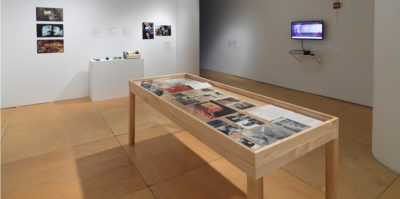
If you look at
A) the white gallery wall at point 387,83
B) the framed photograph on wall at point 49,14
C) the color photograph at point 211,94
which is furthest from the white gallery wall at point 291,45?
the framed photograph on wall at point 49,14

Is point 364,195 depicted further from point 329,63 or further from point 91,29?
point 91,29

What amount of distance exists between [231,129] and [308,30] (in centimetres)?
521

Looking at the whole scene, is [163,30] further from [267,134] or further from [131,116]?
[267,134]

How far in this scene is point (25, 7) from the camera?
5180 millimetres

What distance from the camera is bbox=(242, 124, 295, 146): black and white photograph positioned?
1595mm

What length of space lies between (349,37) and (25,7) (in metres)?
6.94

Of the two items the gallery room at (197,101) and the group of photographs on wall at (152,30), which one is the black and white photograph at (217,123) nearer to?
the gallery room at (197,101)

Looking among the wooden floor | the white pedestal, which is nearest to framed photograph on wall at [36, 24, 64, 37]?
the white pedestal

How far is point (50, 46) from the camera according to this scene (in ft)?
18.3

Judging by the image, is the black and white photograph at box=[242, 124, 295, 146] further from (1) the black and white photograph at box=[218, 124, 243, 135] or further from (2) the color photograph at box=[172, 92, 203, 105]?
(2) the color photograph at box=[172, 92, 203, 105]

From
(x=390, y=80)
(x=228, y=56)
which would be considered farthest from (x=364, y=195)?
(x=228, y=56)

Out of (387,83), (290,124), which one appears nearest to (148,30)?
(387,83)

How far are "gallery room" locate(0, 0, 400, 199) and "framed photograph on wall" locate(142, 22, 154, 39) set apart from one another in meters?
0.06

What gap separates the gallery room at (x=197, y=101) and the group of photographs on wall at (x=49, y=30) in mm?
21
